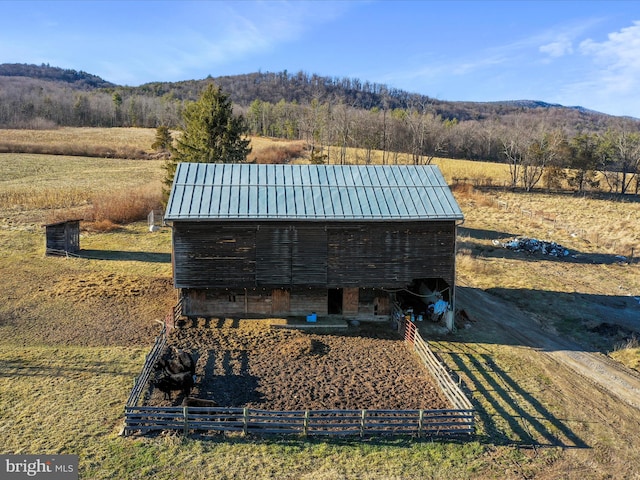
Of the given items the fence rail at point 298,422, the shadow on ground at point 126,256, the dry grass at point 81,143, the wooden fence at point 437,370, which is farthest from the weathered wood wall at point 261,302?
the dry grass at point 81,143

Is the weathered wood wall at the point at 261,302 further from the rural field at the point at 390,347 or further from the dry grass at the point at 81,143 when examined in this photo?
the dry grass at the point at 81,143

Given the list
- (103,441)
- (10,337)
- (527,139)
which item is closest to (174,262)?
(10,337)

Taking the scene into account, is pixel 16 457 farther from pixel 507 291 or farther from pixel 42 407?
pixel 507 291

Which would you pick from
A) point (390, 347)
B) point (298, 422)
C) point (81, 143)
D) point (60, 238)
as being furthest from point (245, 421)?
point (81, 143)

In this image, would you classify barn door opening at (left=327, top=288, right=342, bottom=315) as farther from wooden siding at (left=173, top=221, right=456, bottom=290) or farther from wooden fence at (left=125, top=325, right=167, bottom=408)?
wooden fence at (left=125, top=325, right=167, bottom=408)

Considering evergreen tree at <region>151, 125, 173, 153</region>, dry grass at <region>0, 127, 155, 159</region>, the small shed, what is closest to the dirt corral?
the small shed

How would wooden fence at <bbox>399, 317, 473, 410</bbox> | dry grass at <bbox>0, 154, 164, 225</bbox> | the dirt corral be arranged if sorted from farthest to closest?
→ dry grass at <bbox>0, 154, 164, 225</bbox> → the dirt corral → wooden fence at <bbox>399, 317, 473, 410</bbox>
